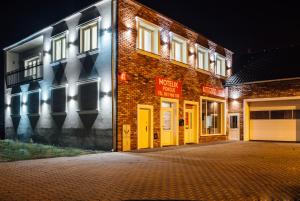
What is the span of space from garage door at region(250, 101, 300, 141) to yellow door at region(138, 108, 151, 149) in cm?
1009

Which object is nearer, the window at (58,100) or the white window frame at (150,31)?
the white window frame at (150,31)

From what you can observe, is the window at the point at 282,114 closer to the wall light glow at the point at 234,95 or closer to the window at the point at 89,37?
the wall light glow at the point at 234,95

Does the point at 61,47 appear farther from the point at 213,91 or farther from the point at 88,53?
the point at 213,91

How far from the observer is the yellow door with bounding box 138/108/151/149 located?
52.3 ft

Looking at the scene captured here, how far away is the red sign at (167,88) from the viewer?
55.8 ft

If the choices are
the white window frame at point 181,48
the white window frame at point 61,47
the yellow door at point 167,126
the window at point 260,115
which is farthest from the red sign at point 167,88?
the window at point 260,115

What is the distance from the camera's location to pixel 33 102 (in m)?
21.0

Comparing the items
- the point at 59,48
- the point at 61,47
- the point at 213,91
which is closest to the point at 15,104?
the point at 59,48

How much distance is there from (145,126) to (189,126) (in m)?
4.40

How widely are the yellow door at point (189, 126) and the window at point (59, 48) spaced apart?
8.08 m

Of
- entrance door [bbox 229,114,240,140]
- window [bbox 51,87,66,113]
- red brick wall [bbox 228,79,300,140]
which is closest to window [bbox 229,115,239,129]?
entrance door [bbox 229,114,240,140]

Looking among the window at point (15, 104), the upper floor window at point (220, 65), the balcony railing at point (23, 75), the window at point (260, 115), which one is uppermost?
the upper floor window at point (220, 65)

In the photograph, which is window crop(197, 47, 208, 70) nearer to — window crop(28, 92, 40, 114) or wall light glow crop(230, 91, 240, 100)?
wall light glow crop(230, 91, 240, 100)

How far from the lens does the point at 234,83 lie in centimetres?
2367
